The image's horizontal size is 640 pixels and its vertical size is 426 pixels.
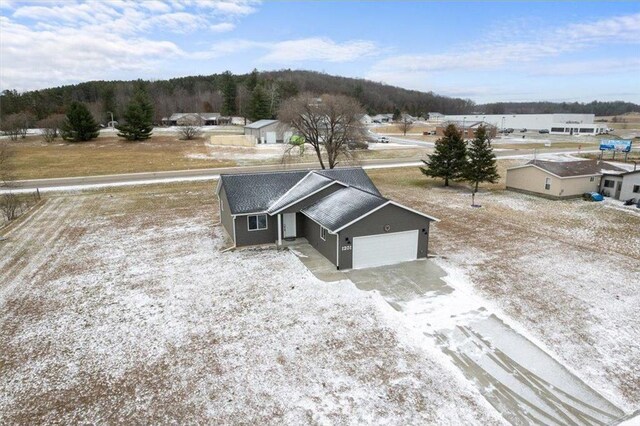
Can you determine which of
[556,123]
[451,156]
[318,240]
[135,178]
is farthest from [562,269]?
[556,123]

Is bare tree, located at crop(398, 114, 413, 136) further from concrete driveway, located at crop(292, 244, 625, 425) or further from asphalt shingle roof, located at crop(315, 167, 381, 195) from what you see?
concrete driveway, located at crop(292, 244, 625, 425)

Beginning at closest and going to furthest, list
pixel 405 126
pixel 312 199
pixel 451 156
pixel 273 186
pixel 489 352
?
pixel 489 352, pixel 312 199, pixel 273 186, pixel 451 156, pixel 405 126

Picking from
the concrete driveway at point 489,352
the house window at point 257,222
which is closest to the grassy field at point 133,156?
the house window at point 257,222

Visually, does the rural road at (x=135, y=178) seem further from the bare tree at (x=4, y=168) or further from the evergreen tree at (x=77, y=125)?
the evergreen tree at (x=77, y=125)

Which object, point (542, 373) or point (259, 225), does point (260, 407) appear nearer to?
point (542, 373)

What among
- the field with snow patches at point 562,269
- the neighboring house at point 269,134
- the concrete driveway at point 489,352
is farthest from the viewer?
the neighboring house at point 269,134

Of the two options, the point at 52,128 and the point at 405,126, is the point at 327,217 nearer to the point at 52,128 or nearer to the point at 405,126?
the point at 52,128
